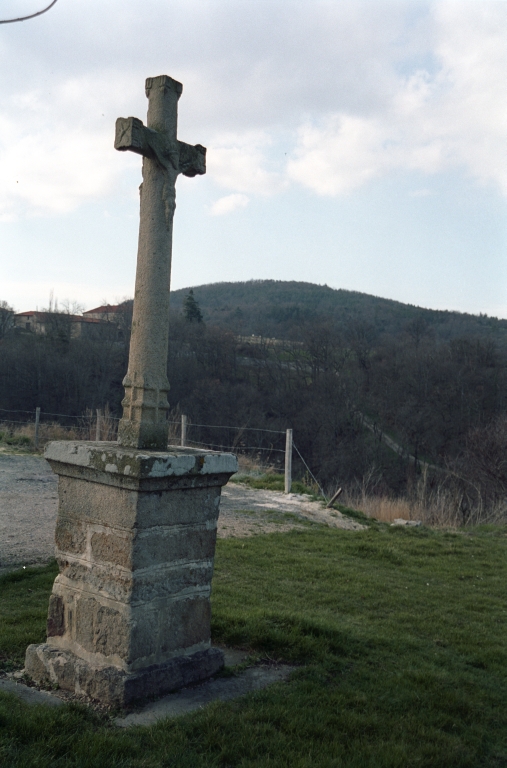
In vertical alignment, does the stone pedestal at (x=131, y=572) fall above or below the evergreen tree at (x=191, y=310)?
below

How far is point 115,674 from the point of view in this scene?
3225 millimetres

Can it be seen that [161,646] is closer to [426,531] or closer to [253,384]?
[426,531]

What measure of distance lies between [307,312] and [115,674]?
233ft

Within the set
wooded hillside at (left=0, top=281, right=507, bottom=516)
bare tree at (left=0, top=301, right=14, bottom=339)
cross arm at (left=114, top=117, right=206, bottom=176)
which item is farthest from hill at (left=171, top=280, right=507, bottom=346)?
cross arm at (left=114, top=117, right=206, bottom=176)

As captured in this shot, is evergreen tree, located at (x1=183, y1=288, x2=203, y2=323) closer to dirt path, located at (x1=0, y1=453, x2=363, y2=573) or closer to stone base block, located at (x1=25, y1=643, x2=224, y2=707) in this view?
dirt path, located at (x1=0, y1=453, x2=363, y2=573)

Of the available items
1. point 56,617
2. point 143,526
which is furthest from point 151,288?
point 56,617

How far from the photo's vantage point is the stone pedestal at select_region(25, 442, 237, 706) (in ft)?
10.7

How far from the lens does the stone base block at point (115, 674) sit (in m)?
3.20

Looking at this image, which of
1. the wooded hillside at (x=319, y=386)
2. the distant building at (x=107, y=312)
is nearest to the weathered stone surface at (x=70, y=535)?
the wooded hillside at (x=319, y=386)

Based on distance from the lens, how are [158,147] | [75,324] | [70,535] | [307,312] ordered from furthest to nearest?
[307,312] → [75,324] → [158,147] → [70,535]

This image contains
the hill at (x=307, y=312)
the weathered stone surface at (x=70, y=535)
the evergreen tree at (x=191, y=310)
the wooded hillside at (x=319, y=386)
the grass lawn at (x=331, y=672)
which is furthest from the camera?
the hill at (x=307, y=312)

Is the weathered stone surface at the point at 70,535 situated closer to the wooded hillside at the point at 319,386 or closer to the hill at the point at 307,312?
the wooded hillside at the point at 319,386

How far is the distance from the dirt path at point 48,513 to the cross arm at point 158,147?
13.7 feet

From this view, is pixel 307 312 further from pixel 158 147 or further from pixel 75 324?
pixel 158 147
